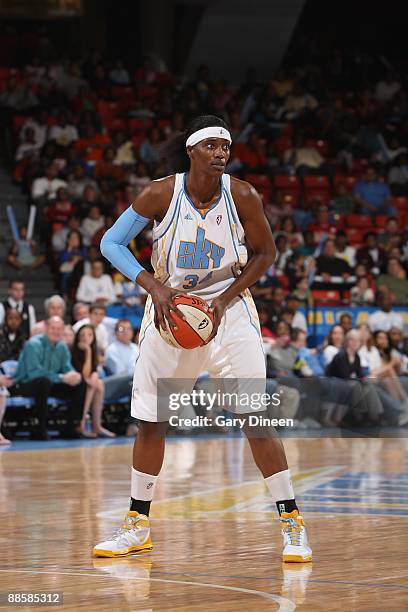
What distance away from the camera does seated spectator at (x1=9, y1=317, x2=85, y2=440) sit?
12.2 meters

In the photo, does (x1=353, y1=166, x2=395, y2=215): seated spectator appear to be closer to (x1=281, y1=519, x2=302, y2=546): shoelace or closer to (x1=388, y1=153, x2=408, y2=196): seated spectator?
(x1=388, y1=153, x2=408, y2=196): seated spectator

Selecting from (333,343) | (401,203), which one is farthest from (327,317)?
(401,203)

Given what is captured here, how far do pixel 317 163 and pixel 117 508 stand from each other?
14.2 m

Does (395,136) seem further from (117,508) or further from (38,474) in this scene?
(117,508)

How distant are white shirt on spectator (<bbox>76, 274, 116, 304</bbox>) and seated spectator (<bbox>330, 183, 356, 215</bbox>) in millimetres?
5628

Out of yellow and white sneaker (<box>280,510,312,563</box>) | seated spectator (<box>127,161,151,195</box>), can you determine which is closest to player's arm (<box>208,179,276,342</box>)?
yellow and white sneaker (<box>280,510,312,563</box>)

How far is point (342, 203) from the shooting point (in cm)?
1917

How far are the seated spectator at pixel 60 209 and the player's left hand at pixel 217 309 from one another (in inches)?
445

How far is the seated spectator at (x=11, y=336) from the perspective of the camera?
12580 millimetres

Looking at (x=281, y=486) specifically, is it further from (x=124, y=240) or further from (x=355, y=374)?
(x=355, y=374)

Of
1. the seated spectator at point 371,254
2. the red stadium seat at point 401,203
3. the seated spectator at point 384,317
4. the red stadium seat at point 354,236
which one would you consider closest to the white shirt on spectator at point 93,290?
the seated spectator at point 384,317

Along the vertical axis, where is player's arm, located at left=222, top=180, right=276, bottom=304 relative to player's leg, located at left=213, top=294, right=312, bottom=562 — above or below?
above

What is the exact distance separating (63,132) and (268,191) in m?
3.41

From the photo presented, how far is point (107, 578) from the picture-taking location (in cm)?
469
